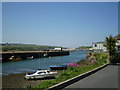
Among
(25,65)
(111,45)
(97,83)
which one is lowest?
(25,65)

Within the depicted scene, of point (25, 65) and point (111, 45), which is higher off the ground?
point (111, 45)

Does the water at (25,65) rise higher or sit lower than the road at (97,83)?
lower

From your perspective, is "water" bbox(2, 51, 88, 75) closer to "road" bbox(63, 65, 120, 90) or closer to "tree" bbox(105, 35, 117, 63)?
"tree" bbox(105, 35, 117, 63)

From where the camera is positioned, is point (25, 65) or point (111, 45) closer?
point (111, 45)

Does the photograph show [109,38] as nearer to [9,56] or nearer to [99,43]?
[99,43]

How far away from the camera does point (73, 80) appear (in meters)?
12.3

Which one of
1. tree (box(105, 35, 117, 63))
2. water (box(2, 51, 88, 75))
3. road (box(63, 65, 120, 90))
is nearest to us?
road (box(63, 65, 120, 90))

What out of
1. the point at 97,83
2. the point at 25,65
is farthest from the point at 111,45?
the point at 25,65

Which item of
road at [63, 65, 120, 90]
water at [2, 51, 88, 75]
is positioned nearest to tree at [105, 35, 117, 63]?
road at [63, 65, 120, 90]

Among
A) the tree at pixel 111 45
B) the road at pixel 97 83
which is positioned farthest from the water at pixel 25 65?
the road at pixel 97 83

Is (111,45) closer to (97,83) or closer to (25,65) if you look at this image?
(97,83)

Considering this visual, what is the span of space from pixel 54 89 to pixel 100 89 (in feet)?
8.22

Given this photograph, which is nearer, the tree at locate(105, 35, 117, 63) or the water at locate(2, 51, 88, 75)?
the tree at locate(105, 35, 117, 63)

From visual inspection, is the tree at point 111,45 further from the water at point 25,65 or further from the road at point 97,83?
the water at point 25,65
